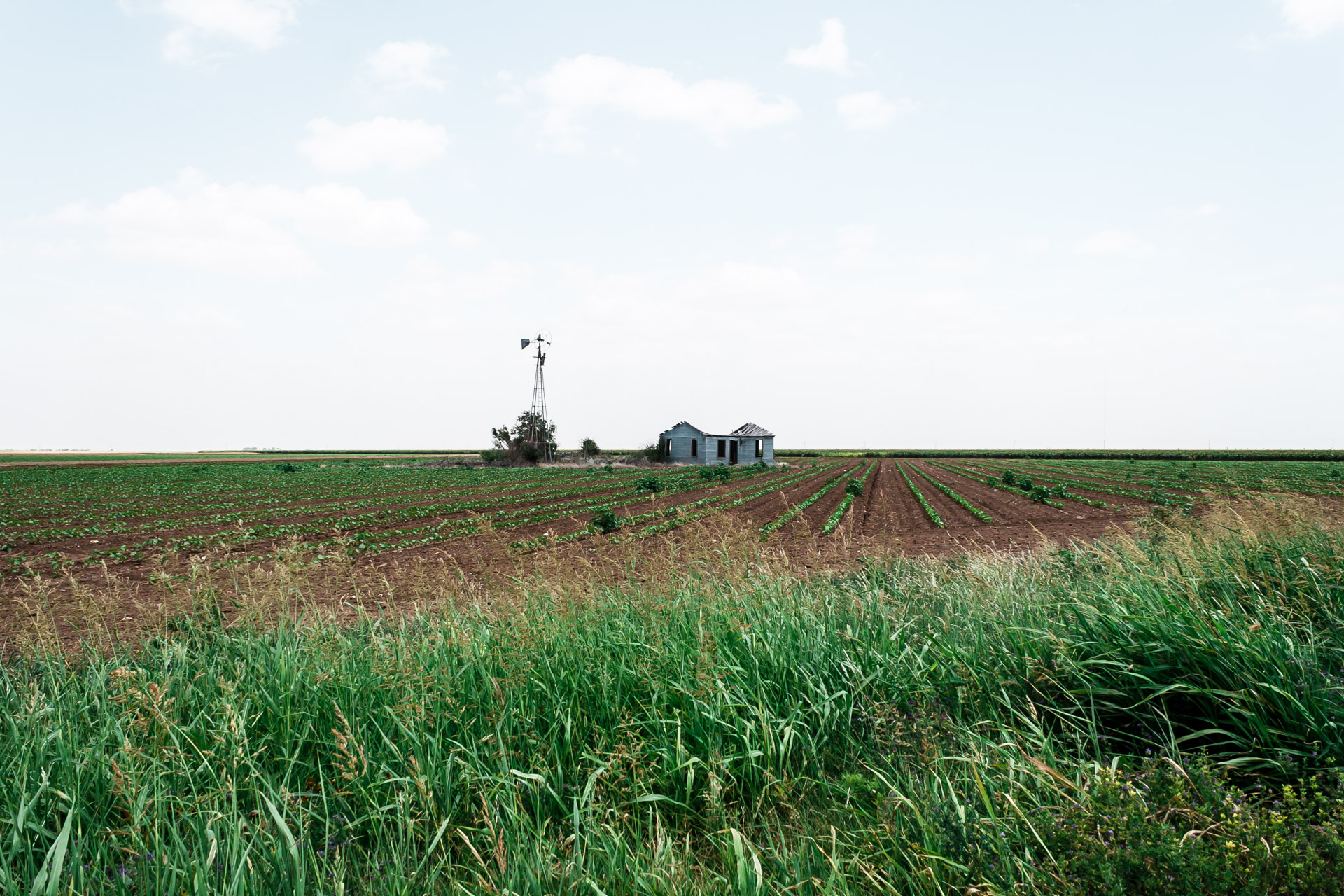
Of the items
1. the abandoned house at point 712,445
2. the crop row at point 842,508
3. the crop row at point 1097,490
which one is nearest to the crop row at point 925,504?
the crop row at point 842,508

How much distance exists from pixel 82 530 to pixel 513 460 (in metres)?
43.8

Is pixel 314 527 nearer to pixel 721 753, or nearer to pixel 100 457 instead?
pixel 721 753

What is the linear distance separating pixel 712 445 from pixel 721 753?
63.4 metres

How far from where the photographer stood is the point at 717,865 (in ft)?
9.27

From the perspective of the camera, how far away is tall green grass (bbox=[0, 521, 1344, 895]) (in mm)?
2410

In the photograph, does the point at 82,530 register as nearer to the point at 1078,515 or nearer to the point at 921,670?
the point at 921,670

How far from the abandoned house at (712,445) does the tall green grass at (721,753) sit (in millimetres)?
61453

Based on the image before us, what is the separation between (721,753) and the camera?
11.2 feet

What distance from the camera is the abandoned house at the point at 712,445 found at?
66.8 metres

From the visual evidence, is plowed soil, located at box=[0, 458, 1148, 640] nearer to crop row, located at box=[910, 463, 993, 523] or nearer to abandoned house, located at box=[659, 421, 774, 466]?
crop row, located at box=[910, 463, 993, 523]

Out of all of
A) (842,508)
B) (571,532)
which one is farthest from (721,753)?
(842,508)

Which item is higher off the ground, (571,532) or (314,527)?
(571,532)

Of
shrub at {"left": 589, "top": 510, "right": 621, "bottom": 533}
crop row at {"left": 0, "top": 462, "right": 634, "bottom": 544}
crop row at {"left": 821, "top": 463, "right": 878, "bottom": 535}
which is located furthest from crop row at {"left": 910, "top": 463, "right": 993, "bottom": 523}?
crop row at {"left": 0, "top": 462, "right": 634, "bottom": 544}

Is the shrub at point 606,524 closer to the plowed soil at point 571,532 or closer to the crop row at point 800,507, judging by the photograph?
the plowed soil at point 571,532
